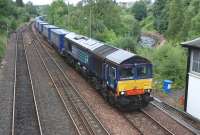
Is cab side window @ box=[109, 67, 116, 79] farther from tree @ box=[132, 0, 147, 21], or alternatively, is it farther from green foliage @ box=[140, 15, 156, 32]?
tree @ box=[132, 0, 147, 21]

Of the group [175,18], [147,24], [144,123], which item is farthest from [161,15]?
[144,123]

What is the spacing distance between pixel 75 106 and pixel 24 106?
A: 300 cm

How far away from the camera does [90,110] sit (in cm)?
1930

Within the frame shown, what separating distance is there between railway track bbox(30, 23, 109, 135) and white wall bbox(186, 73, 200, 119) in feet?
17.3

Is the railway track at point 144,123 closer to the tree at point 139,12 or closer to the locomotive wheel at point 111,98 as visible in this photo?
the locomotive wheel at point 111,98

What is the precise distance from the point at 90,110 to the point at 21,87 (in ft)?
24.4

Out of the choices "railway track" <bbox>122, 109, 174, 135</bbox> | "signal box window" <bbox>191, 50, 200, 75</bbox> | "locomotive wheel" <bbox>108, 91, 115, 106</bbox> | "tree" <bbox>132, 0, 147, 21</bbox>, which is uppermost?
"tree" <bbox>132, 0, 147, 21</bbox>

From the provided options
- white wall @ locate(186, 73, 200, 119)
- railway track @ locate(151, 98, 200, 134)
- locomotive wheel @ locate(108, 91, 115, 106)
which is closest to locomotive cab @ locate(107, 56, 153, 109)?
locomotive wheel @ locate(108, 91, 115, 106)

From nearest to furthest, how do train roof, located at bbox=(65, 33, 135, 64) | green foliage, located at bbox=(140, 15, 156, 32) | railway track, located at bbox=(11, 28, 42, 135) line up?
railway track, located at bbox=(11, 28, 42, 135)
train roof, located at bbox=(65, 33, 135, 64)
green foliage, located at bbox=(140, 15, 156, 32)

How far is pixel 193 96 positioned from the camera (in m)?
18.7

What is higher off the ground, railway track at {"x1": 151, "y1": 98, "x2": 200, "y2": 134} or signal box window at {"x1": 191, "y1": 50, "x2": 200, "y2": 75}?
signal box window at {"x1": 191, "y1": 50, "x2": 200, "y2": 75}

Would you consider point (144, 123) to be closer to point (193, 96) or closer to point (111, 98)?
point (111, 98)

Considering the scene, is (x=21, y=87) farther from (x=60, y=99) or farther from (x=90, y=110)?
(x=90, y=110)

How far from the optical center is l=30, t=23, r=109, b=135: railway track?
16.8 metres
